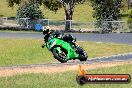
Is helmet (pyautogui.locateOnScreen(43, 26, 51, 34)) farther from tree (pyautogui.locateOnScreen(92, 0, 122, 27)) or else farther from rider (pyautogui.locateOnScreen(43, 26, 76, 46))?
tree (pyautogui.locateOnScreen(92, 0, 122, 27))

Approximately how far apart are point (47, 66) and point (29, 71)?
111 centimetres

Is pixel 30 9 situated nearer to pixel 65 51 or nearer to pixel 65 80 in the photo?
pixel 65 80

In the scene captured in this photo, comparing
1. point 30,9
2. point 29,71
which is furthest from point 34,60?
point 30,9

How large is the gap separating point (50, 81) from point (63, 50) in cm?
455

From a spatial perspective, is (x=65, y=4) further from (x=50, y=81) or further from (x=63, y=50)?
(x=63, y=50)

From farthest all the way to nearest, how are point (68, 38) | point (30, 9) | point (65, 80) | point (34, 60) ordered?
point (30, 9) < point (34, 60) < point (65, 80) < point (68, 38)

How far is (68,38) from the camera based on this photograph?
34.0ft

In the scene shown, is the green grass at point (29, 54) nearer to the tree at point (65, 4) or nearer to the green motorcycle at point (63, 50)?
the green motorcycle at point (63, 50)

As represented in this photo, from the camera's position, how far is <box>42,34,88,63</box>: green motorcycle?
10.1 m

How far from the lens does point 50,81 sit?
14.7m

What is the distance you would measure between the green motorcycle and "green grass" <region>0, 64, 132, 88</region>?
3251 millimetres

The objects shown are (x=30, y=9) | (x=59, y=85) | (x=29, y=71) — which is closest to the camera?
(x=59, y=85)

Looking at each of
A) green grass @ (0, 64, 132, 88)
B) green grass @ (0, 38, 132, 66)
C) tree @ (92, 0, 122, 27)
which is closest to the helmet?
green grass @ (0, 64, 132, 88)

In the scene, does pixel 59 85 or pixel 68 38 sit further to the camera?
pixel 59 85
